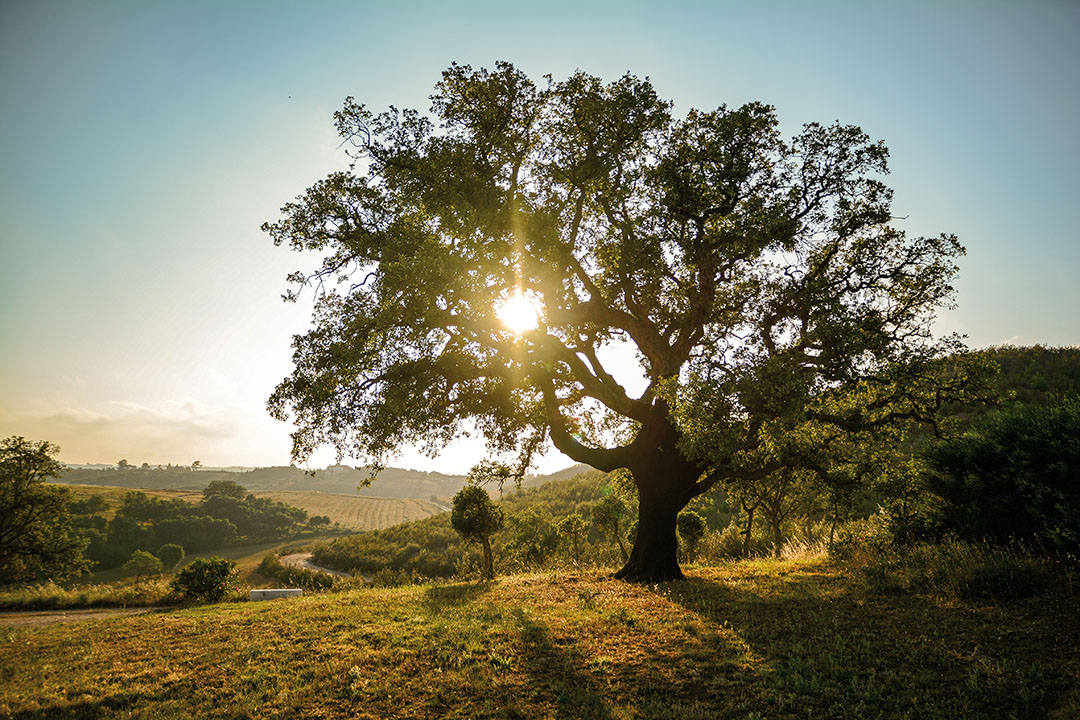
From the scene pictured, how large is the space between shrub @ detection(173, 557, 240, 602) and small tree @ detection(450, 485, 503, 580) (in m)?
8.61

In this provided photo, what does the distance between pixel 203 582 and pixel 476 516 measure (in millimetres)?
10058

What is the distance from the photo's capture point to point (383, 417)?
1191 centimetres

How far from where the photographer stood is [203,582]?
656 inches

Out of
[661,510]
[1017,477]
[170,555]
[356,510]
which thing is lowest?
[356,510]

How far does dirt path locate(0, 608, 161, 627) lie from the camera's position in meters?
13.7

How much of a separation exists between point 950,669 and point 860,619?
2555 millimetres

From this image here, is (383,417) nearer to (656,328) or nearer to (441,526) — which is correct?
(656,328)

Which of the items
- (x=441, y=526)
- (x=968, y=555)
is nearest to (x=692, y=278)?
(x=968, y=555)

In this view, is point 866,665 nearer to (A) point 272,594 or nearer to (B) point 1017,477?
(B) point 1017,477

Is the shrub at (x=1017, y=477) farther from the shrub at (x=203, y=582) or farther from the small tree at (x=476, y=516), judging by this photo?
the shrub at (x=203, y=582)

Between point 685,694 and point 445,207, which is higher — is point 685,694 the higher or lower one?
the lower one

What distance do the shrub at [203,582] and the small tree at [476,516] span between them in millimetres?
8614

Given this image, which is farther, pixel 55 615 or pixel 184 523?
pixel 184 523

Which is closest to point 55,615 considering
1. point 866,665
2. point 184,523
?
point 866,665
